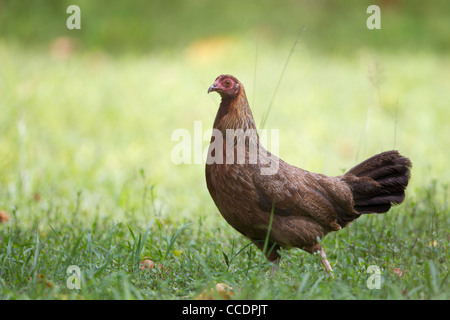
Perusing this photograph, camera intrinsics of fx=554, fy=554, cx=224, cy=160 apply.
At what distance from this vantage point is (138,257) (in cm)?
348

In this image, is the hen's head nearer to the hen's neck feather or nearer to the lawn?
the hen's neck feather

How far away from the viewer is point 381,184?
398cm

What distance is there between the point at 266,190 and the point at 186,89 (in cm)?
549

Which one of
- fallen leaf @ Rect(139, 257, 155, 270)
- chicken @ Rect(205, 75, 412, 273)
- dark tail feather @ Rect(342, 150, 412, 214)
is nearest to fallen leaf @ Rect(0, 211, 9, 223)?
fallen leaf @ Rect(139, 257, 155, 270)

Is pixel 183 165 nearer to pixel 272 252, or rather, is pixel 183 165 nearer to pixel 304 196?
pixel 272 252

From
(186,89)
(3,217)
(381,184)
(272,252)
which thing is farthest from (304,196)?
(186,89)

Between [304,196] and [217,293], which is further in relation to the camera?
[304,196]

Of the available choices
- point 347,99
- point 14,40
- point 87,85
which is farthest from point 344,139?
point 14,40

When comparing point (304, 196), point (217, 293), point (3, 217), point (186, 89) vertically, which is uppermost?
point (186, 89)

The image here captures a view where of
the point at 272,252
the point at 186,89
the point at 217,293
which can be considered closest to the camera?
the point at 217,293

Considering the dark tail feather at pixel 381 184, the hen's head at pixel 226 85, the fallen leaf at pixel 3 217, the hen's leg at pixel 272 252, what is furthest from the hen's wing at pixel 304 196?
the fallen leaf at pixel 3 217

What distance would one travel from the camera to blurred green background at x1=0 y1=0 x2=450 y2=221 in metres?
6.24

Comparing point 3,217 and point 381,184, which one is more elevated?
point 381,184

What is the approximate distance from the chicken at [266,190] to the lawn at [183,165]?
0.20 m
